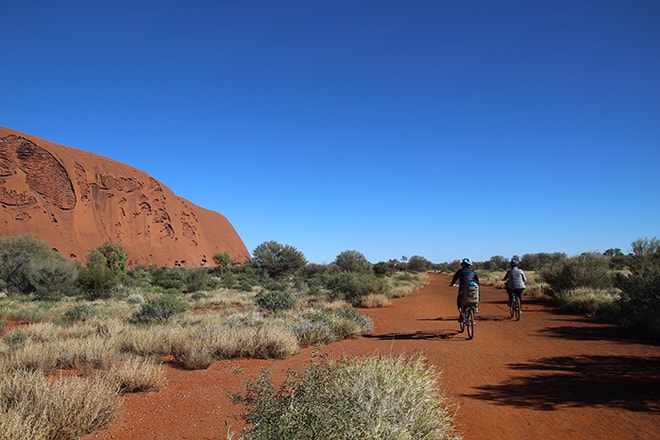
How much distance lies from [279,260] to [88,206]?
3415cm

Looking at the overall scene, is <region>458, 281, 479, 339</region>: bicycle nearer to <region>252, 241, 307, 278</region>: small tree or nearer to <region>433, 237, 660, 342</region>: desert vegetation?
<region>433, 237, 660, 342</region>: desert vegetation

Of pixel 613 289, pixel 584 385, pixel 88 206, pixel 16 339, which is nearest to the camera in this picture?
pixel 584 385

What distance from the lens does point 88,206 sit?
187 ft

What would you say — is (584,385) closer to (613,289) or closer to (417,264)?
(613,289)

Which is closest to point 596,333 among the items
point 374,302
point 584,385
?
point 584,385

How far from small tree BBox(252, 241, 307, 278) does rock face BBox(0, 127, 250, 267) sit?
25.9 metres

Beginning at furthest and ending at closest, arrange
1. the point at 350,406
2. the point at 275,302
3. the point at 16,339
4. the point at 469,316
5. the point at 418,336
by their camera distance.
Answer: the point at 275,302 → the point at 418,336 → the point at 469,316 → the point at 16,339 → the point at 350,406

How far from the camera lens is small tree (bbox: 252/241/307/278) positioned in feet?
136

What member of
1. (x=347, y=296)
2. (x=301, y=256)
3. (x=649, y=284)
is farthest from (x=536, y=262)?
(x=649, y=284)

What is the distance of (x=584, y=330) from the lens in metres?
10.1

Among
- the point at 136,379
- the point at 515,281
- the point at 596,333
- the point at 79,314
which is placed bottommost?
the point at 79,314

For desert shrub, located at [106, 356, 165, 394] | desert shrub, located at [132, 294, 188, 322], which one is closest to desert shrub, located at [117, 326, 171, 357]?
desert shrub, located at [106, 356, 165, 394]

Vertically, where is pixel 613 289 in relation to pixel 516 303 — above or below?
above

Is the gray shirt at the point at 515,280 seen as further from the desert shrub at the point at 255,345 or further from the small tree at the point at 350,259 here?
the small tree at the point at 350,259
